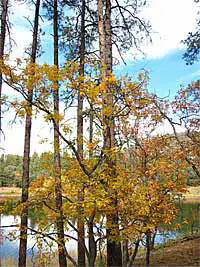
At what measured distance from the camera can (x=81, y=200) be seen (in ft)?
16.2

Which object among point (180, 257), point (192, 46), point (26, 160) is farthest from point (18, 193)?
point (192, 46)

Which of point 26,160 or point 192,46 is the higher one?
point 192,46

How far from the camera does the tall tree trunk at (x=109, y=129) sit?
5238 millimetres

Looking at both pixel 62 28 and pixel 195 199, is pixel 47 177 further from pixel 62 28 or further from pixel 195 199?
pixel 195 199

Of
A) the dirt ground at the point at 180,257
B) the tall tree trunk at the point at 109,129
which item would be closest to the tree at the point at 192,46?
the tall tree trunk at the point at 109,129

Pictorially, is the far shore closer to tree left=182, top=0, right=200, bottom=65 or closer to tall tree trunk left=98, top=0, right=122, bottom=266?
tall tree trunk left=98, top=0, right=122, bottom=266

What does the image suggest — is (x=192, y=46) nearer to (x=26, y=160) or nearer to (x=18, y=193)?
(x=26, y=160)

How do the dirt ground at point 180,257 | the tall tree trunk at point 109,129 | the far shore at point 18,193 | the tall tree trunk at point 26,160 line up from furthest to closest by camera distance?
the dirt ground at point 180,257 < the far shore at point 18,193 < the tall tree trunk at point 26,160 < the tall tree trunk at point 109,129

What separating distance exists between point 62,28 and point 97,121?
200 inches

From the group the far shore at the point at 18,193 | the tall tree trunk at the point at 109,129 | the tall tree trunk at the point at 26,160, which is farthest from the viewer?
the far shore at the point at 18,193

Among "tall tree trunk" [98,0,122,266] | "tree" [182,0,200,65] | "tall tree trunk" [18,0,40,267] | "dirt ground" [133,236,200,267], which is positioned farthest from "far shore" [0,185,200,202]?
"tree" [182,0,200,65]

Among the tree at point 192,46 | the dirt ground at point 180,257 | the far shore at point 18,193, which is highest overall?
the tree at point 192,46

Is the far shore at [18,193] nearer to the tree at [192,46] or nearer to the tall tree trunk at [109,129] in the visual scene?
the tall tree trunk at [109,129]

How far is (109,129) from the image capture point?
5504 mm
